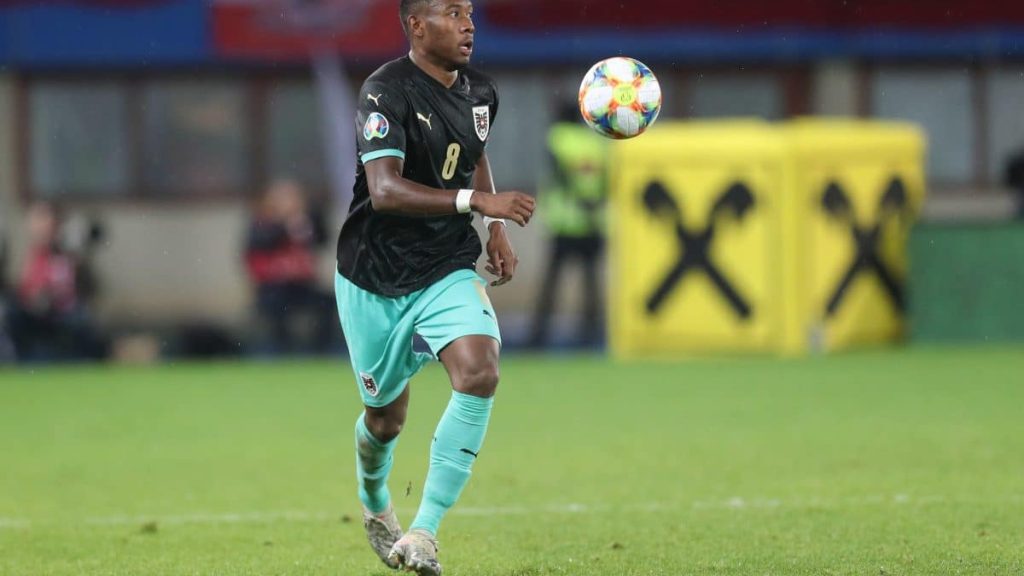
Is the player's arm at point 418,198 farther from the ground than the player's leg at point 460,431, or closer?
farther from the ground

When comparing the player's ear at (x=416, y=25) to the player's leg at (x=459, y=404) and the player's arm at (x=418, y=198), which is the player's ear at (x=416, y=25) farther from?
the player's leg at (x=459, y=404)

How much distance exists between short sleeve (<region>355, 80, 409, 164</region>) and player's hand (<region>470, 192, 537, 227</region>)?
0.40 m

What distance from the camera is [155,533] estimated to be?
25.4 ft

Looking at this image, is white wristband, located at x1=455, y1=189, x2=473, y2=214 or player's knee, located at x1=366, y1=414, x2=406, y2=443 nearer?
white wristband, located at x1=455, y1=189, x2=473, y2=214

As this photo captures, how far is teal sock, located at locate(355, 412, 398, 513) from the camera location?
6.87 m

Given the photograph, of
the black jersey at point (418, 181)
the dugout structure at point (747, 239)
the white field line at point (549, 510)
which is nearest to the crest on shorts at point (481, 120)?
the black jersey at point (418, 181)

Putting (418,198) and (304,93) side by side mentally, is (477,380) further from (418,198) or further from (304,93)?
(304,93)

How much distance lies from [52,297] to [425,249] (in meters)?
11.6

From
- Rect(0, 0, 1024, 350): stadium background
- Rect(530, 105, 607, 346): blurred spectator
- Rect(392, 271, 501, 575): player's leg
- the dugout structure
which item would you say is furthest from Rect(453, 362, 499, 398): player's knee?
Rect(0, 0, 1024, 350): stadium background

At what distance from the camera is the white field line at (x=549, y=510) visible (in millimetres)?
8117

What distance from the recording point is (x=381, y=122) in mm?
6328

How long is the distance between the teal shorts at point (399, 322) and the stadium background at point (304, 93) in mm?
13225

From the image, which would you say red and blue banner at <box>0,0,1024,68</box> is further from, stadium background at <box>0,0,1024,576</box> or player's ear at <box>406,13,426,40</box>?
player's ear at <box>406,13,426,40</box>

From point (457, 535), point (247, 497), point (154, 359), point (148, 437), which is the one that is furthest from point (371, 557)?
point (154, 359)
